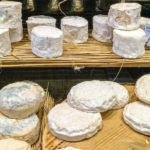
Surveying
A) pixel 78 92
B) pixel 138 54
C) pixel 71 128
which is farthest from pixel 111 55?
pixel 71 128

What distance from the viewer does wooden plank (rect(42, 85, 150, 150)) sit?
99 cm

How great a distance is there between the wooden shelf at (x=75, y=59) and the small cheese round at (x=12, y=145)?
299 millimetres

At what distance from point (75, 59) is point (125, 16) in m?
0.27

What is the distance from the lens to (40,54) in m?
1.04

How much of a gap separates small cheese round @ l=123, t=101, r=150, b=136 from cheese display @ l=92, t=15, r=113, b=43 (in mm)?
331

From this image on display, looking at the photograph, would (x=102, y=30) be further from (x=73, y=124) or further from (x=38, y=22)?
(x=73, y=124)

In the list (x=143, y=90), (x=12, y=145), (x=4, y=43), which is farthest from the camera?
(x=143, y=90)

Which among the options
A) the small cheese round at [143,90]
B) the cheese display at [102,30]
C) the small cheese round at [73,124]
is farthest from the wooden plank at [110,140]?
the cheese display at [102,30]

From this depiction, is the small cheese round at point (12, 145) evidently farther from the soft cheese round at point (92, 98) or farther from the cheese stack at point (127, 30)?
the cheese stack at point (127, 30)

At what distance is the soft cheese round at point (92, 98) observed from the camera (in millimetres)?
1027

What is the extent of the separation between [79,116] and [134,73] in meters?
0.73

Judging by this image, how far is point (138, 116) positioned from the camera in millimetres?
1044

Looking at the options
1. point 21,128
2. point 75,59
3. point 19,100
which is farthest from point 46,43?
point 21,128

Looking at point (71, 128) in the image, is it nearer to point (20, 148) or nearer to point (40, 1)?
point (20, 148)
